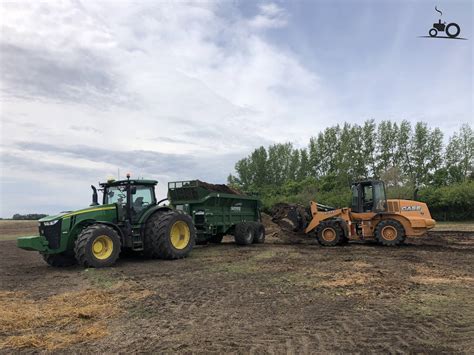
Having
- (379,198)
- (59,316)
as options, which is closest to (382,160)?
(379,198)

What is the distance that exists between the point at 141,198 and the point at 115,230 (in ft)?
4.71

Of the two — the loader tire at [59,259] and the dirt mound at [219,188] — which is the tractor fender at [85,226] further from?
the dirt mound at [219,188]

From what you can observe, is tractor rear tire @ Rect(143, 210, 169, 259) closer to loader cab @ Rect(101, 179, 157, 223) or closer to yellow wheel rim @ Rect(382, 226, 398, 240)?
loader cab @ Rect(101, 179, 157, 223)

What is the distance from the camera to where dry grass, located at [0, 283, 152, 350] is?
520cm

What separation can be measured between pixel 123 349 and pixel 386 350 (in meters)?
2.90

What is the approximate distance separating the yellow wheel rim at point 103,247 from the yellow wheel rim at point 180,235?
233cm

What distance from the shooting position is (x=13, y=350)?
16.0 ft

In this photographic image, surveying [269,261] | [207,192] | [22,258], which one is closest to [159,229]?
[269,261]

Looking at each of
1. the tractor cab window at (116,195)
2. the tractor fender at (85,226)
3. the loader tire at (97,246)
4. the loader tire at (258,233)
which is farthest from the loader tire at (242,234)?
the loader tire at (97,246)

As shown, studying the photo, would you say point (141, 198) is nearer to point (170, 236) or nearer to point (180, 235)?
point (170, 236)

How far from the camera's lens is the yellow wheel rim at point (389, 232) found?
53.0 feet

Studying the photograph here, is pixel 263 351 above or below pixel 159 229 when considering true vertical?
below

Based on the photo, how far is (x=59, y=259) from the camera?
11570mm

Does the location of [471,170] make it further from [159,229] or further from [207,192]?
[159,229]
